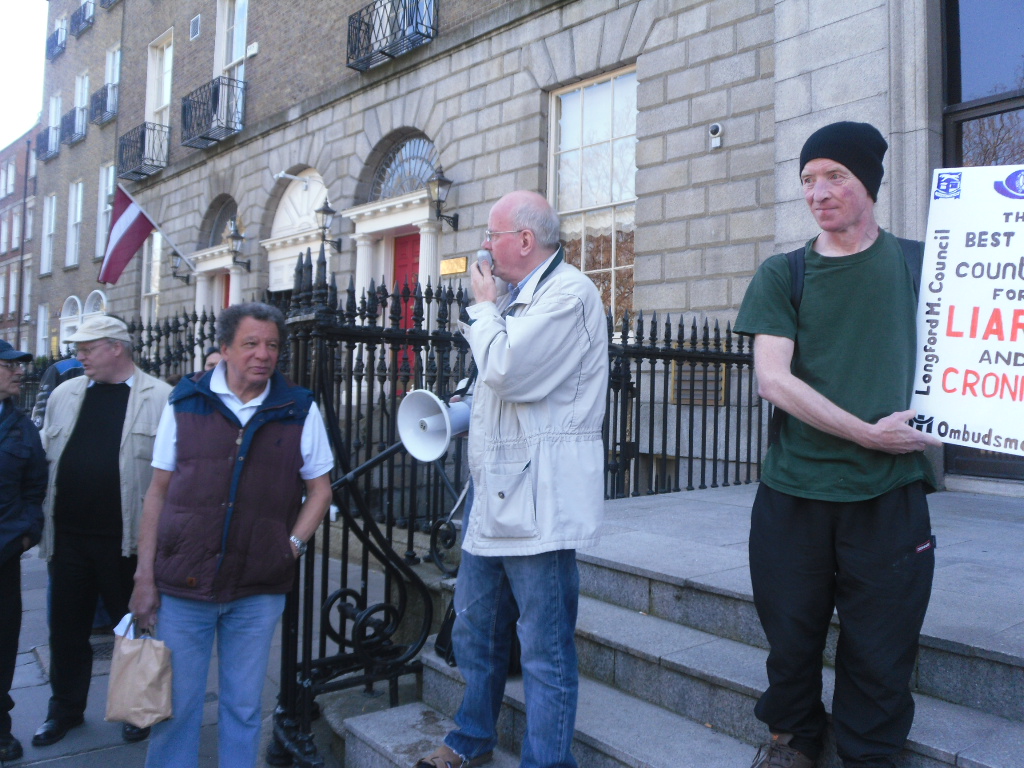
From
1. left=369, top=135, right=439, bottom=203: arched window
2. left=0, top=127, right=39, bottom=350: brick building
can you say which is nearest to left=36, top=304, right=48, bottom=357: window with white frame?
left=0, top=127, right=39, bottom=350: brick building

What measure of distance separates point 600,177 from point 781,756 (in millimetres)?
8307

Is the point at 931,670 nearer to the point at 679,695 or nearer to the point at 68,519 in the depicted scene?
the point at 679,695

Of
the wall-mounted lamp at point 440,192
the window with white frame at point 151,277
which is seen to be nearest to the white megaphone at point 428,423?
the wall-mounted lamp at point 440,192

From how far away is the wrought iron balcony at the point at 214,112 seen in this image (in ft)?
52.2

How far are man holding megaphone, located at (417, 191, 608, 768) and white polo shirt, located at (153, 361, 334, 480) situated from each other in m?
0.81

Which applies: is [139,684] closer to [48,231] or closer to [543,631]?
[543,631]

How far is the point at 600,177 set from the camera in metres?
9.88

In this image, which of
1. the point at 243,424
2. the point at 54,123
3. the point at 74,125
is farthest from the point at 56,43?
the point at 243,424

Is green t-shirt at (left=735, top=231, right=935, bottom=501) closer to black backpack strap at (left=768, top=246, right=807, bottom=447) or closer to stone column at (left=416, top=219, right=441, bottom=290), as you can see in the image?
black backpack strap at (left=768, top=246, right=807, bottom=447)

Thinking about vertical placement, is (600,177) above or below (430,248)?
above

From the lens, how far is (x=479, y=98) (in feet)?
36.4

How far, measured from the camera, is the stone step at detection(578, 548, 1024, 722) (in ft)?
8.43

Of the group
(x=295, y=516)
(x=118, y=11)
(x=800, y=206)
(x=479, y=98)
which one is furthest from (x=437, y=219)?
(x=118, y=11)

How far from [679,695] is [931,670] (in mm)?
860
